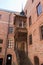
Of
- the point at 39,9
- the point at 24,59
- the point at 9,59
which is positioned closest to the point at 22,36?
the point at 24,59

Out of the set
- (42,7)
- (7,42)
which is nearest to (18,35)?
(7,42)

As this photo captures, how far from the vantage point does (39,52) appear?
1196 centimetres

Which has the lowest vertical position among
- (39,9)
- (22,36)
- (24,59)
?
(24,59)

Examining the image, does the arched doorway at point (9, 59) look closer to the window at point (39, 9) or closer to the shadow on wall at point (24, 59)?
the shadow on wall at point (24, 59)

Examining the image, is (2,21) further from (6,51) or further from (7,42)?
(6,51)

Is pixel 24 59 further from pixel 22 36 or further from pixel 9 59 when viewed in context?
pixel 9 59

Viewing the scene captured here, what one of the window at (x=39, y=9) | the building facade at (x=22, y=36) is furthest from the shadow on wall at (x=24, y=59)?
the window at (x=39, y=9)

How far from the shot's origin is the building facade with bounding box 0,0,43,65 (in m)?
13.5

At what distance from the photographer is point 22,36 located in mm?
17000

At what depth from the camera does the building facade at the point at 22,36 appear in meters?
13.5

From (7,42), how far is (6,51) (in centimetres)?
172

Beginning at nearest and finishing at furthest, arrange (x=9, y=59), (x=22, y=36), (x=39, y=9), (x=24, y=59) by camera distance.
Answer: (x=39, y=9), (x=24, y=59), (x=22, y=36), (x=9, y=59)

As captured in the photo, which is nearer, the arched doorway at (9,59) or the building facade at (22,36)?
the building facade at (22,36)

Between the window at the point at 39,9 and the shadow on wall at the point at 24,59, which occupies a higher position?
the window at the point at 39,9
